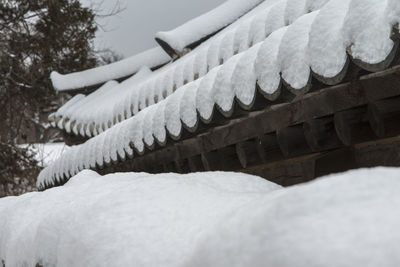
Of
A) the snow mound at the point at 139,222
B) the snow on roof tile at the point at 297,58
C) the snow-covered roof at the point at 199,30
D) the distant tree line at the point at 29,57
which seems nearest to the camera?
the snow mound at the point at 139,222

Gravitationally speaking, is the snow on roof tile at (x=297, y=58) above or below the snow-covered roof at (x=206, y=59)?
below

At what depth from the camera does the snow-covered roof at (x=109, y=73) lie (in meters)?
6.38

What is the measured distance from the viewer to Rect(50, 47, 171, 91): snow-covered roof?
20.9 ft

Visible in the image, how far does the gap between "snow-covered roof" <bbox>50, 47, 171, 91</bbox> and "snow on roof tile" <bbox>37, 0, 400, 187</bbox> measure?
396 cm

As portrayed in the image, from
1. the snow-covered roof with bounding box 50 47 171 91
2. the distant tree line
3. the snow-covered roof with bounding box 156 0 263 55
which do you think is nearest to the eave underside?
the snow-covered roof with bounding box 156 0 263 55

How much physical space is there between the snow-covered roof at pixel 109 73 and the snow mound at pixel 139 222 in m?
5.12

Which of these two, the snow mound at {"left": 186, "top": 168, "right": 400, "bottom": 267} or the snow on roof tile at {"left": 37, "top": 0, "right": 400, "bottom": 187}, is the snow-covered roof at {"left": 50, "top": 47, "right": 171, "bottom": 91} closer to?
the snow on roof tile at {"left": 37, "top": 0, "right": 400, "bottom": 187}

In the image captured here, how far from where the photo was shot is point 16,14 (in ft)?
29.2

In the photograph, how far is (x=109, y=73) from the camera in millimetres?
7016

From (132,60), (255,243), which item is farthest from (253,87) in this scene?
(132,60)

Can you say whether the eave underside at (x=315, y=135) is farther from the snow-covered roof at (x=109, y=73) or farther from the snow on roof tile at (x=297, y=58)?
the snow-covered roof at (x=109, y=73)

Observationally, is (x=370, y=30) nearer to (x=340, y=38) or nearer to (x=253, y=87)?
(x=340, y=38)

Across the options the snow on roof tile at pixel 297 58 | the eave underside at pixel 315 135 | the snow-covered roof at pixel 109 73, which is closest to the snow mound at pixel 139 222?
the snow on roof tile at pixel 297 58

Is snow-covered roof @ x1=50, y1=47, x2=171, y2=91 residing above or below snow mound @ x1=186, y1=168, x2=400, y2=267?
above
